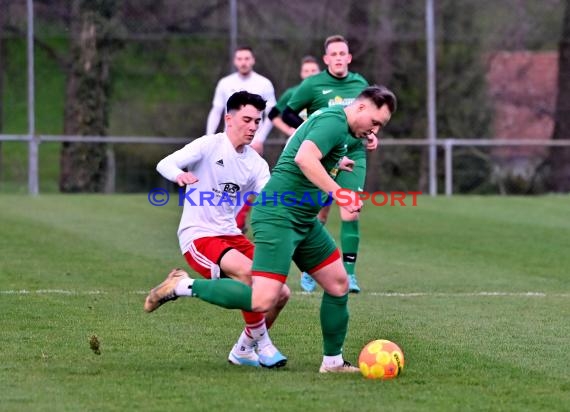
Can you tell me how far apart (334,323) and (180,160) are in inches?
50.5

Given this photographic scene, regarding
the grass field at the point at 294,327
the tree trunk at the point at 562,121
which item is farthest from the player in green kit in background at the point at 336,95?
the tree trunk at the point at 562,121

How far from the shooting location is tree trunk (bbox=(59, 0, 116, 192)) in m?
21.0

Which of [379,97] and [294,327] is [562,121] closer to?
[294,327]

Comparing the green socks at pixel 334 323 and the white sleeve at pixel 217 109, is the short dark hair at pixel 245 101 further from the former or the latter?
the white sleeve at pixel 217 109

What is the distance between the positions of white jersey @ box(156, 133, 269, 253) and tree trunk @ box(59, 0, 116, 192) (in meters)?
14.0

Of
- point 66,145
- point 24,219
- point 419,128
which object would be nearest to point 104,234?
point 24,219

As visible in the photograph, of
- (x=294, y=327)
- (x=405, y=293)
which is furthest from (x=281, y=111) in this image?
(x=294, y=327)

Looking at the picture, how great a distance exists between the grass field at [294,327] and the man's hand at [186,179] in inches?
39.8

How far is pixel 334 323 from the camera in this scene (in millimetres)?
6652

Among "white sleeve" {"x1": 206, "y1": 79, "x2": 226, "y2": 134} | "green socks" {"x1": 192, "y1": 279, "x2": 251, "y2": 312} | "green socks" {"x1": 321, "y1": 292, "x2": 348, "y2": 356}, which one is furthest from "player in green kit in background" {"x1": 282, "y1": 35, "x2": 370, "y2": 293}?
"green socks" {"x1": 192, "y1": 279, "x2": 251, "y2": 312}

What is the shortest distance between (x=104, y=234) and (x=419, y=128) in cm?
1177

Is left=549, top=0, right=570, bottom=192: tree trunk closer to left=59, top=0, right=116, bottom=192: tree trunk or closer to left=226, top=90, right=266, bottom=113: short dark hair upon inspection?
left=59, top=0, right=116, bottom=192: tree trunk

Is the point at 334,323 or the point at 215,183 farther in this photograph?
the point at 215,183

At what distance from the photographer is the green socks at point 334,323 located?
6.64m
